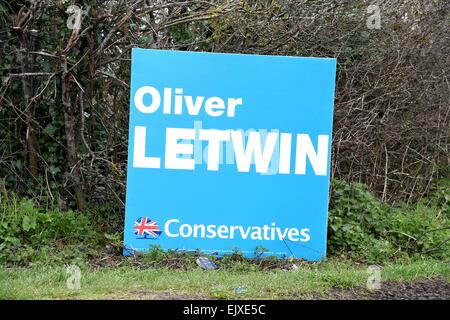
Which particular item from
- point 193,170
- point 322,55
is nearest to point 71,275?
point 193,170

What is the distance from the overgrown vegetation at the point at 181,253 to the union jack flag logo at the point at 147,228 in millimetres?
168

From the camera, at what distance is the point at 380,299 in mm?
6164

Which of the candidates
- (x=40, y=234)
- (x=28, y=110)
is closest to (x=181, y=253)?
(x=40, y=234)

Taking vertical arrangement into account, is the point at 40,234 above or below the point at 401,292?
above

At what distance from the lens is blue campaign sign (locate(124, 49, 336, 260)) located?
771 cm

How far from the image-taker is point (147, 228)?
7.72 meters

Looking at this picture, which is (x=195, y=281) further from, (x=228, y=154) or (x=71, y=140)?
(x=71, y=140)

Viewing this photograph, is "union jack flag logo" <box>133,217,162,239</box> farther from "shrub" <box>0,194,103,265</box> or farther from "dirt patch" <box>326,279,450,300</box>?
"dirt patch" <box>326,279,450,300</box>

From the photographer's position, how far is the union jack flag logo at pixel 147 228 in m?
7.71

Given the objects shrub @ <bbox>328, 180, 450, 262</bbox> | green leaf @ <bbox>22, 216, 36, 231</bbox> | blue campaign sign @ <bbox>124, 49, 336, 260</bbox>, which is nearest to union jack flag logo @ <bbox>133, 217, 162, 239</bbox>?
blue campaign sign @ <bbox>124, 49, 336, 260</bbox>

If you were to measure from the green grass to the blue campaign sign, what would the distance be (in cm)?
47

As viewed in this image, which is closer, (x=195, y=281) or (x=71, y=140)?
(x=195, y=281)

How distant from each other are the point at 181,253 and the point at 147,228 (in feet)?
1.50

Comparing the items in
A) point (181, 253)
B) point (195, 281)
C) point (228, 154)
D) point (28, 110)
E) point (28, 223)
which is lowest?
point (195, 281)
